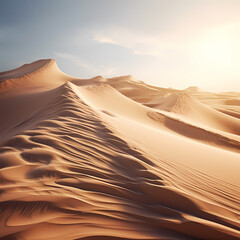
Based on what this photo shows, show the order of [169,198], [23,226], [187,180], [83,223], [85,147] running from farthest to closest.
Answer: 1. [85,147]
2. [187,180]
3. [169,198]
4. [83,223]
5. [23,226]

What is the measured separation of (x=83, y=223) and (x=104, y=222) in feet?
0.53

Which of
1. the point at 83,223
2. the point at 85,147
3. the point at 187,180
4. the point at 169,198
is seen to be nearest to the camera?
the point at 83,223

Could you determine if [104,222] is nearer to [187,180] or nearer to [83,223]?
[83,223]

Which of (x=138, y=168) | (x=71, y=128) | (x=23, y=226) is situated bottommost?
(x=23, y=226)

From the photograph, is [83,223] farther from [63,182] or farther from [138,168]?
[138,168]

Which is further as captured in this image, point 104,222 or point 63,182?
point 63,182

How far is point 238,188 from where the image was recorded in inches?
83.7

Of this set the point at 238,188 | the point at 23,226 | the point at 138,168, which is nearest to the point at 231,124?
the point at 238,188

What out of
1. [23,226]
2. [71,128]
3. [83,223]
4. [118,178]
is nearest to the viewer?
[23,226]

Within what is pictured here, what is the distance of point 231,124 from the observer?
8289 millimetres

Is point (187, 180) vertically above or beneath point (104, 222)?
above

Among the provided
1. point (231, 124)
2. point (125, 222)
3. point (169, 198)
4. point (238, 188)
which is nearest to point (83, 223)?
point (125, 222)

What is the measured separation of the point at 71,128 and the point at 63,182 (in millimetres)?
1370

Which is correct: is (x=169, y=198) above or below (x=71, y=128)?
below
